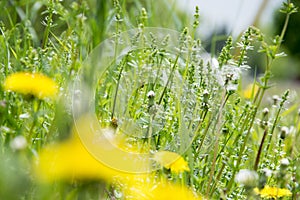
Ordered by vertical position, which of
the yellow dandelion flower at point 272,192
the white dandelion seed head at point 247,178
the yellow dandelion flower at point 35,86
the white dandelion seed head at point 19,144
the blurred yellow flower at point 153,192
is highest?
the yellow dandelion flower at point 35,86

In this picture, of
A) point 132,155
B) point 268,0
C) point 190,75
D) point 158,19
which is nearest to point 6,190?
point 132,155

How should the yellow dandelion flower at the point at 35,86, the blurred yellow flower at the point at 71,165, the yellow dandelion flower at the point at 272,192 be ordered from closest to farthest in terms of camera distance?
1. the blurred yellow flower at the point at 71,165
2. the yellow dandelion flower at the point at 35,86
3. the yellow dandelion flower at the point at 272,192

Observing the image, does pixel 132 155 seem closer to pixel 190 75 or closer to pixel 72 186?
pixel 72 186

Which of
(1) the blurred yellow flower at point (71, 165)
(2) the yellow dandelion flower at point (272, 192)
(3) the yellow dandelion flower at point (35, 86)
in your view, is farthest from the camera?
(2) the yellow dandelion flower at point (272, 192)

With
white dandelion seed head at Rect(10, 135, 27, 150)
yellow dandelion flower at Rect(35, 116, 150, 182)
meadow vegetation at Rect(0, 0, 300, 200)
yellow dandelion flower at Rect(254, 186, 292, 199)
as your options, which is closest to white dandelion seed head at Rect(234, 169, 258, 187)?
meadow vegetation at Rect(0, 0, 300, 200)

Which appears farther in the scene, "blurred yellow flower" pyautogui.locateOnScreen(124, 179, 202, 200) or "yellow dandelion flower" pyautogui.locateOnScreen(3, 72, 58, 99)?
"yellow dandelion flower" pyautogui.locateOnScreen(3, 72, 58, 99)

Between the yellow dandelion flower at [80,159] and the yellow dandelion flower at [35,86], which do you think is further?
the yellow dandelion flower at [35,86]

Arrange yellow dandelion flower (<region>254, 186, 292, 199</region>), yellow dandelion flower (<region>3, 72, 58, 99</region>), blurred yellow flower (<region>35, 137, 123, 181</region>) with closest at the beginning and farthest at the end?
blurred yellow flower (<region>35, 137, 123, 181</region>) → yellow dandelion flower (<region>3, 72, 58, 99</region>) → yellow dandelion flower (<region>254, 186, 292, 199</region>)

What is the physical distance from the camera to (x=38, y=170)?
701 mm

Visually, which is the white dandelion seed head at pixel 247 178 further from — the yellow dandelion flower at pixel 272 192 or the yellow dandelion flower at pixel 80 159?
the yellow dandelion flower at pixel 80 159

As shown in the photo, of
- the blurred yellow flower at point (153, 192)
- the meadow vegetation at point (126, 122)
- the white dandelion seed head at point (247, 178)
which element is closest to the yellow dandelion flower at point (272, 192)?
the meadow vegetation at point (126, 122)

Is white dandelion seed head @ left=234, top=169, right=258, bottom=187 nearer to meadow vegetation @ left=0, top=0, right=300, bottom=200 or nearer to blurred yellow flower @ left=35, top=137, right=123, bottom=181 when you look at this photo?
meadow vegetation @ left=0, top=0, right=300, bottom=200

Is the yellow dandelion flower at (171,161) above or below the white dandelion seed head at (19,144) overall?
below

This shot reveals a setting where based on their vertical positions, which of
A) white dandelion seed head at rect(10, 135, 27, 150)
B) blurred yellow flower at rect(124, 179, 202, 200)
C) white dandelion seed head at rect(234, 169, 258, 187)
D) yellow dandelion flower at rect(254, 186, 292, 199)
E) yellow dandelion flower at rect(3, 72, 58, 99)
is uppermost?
yellow dandelion flower at rect(3, 72, 58, 99)
